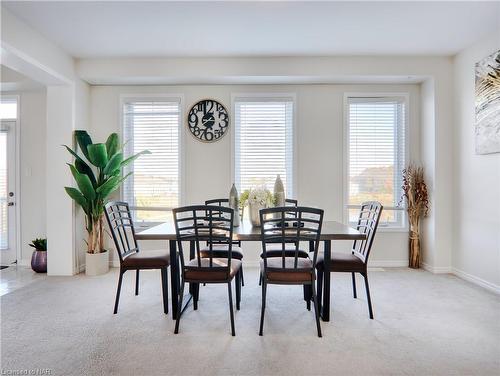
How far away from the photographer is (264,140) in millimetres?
4309

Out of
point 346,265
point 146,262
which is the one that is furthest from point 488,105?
point 146,262

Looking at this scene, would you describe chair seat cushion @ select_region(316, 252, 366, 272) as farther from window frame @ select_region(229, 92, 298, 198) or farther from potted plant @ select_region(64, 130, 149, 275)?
potted plant @ select_region(64, 130, 149, 275)

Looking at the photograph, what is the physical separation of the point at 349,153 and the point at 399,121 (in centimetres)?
88

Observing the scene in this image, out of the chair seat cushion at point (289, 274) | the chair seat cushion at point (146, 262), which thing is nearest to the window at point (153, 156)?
the chair seat cushion at point (146, 262)

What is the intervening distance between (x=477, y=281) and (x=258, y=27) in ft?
12.7

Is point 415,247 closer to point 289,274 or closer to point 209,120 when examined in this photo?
point 289,274

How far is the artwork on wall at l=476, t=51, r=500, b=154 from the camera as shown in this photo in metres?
3.15

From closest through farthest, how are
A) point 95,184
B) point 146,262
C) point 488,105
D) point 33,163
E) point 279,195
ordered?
point 146,262 < point 279,195 < point 488,105 < point 95,184 < point 33,163

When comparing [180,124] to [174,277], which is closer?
[174,277]

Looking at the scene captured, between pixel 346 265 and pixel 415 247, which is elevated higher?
pixel 346 265

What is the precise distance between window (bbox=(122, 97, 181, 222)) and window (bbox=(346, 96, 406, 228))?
8.54ft

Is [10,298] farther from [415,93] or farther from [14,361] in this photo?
[415,93]

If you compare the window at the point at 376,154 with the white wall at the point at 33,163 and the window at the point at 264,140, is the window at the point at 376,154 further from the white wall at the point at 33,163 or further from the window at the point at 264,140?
the white wall at the point at 33,163

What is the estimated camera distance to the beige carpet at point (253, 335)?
1.92 m
